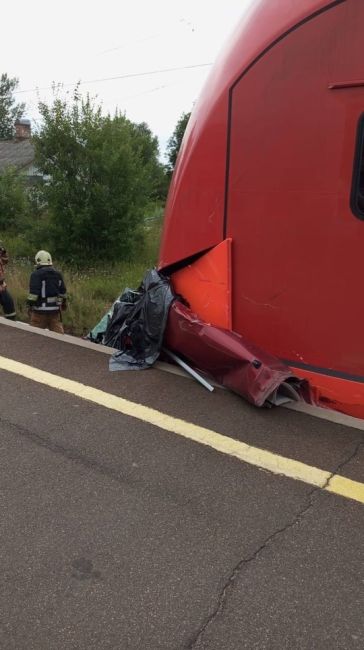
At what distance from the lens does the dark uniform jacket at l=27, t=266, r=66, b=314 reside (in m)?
6.90

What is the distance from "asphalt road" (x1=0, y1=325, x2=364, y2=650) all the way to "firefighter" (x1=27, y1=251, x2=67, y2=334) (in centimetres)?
300

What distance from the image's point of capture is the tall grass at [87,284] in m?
7.81

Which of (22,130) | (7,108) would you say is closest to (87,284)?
(22,130)

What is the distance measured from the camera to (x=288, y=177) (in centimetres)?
398

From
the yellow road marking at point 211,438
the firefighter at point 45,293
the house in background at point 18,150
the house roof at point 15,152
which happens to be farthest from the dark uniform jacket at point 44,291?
the house roof at point 15,152

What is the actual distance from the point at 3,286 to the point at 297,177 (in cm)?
486

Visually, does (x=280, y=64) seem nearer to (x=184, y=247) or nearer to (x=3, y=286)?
(x=184, y=247)

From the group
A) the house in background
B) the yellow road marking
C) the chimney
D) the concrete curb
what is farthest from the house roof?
the yellow road marking

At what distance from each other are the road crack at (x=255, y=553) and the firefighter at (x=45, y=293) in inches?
181

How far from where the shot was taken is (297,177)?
393cm

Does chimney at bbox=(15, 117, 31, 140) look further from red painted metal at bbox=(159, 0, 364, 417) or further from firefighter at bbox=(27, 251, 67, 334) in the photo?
red painted metal at bbox=(159, 0, 364, 417)

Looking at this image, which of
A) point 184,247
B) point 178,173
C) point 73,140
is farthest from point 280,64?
point 73,140

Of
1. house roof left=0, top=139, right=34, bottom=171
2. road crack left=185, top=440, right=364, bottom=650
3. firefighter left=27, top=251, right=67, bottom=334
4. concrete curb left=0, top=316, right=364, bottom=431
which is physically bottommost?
road crack left=185, top=440, right=364, bottom=650

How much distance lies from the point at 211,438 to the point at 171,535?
1035 millimetres
